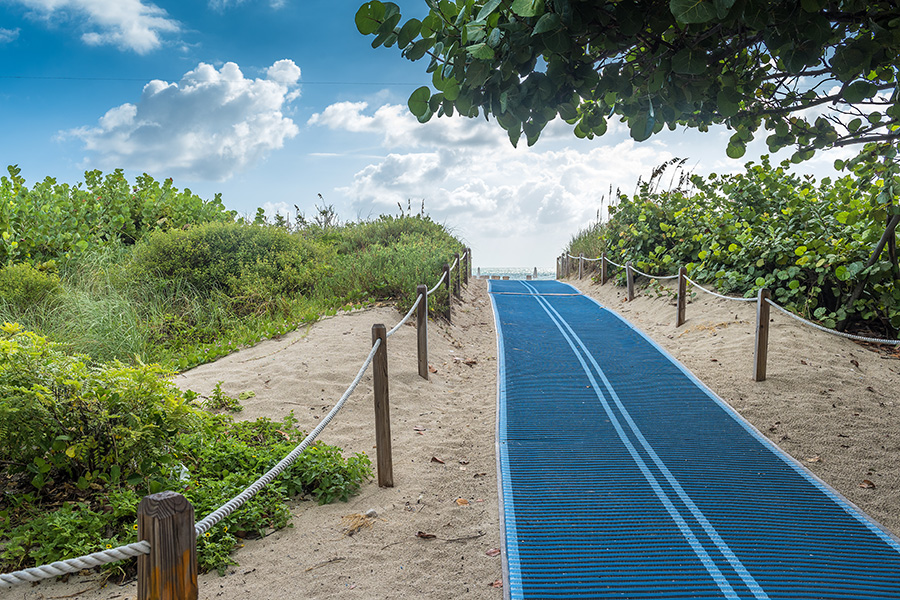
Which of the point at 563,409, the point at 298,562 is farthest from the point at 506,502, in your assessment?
the point at 563,409

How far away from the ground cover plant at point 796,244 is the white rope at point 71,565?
27.1 feet

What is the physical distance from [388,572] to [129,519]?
1753 millimetres

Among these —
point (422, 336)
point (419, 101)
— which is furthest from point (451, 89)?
point (422, 336)

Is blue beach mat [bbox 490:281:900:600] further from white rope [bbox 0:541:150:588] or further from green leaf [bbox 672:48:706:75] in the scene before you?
green leaf [bbox 672:48:706:75]

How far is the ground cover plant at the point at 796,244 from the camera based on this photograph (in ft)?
29.1

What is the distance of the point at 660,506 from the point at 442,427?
2.65 meters

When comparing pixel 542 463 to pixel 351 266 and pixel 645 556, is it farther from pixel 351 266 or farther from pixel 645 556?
pixel 351 266

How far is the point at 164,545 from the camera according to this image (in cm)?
202

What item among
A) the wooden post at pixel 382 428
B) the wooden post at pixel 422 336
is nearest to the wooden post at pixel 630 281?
the wooden post at pixel 422 336

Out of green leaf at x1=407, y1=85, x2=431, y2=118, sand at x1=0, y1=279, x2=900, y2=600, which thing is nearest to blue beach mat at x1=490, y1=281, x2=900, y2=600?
sand at x1=0, y1=279, x2=900, y2=600

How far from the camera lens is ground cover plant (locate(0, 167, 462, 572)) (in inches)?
155

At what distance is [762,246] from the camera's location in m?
10.5

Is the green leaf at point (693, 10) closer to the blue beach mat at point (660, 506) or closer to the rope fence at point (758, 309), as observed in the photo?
the blue beach mat at point (660, 506)

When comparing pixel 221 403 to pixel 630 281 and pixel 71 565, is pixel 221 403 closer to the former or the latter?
pixel 71 565
